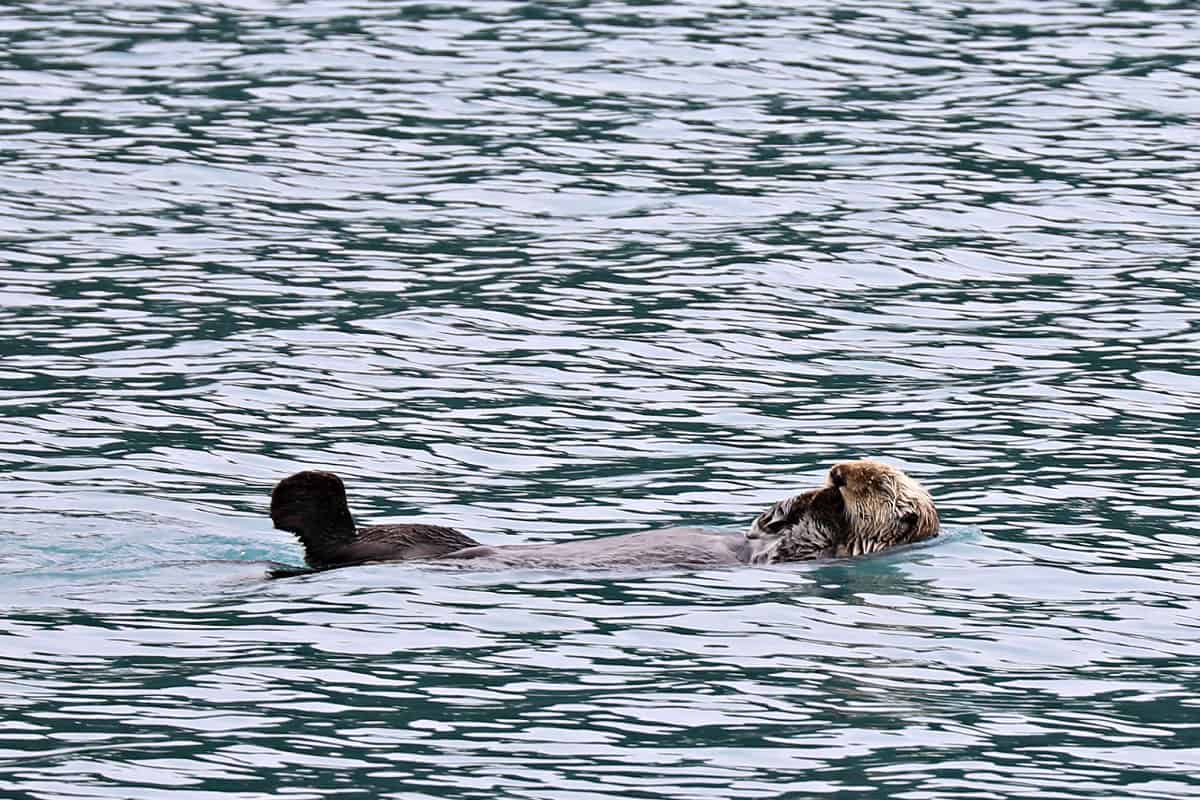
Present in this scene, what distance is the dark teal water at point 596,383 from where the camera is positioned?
5641 mm

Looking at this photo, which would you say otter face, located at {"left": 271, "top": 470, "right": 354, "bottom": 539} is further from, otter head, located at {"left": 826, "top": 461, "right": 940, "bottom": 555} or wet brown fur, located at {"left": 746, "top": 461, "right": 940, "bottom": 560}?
otter head, located at {"left": 826, "top": 461, "right": 940, "bottom": 555}

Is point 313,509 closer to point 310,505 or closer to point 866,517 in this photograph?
point 310,505

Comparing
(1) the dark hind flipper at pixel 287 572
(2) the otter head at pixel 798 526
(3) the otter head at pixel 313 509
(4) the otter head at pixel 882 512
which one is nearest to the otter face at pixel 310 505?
(3) the otter head at pixel 313 509

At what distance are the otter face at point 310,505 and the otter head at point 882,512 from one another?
1.68 m

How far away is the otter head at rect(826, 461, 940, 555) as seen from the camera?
7.43m

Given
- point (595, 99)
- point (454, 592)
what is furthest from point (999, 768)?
point (595, 99)

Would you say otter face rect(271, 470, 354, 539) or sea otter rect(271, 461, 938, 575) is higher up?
otter face rect(271, 470, 354, 539)

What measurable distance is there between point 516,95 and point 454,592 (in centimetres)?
840

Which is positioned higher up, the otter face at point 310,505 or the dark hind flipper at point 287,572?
the otter face at point 310,505

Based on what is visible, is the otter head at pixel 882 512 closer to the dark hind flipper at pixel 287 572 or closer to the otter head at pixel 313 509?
the otter head at pixel 313 509

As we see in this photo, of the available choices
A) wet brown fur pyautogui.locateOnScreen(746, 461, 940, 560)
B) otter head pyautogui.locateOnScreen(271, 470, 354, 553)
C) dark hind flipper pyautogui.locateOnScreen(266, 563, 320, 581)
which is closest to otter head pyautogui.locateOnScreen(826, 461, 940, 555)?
wet brown fur pyautogui.locateOnScreen(746, 461, 940, 560)

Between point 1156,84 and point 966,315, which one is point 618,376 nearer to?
point 966,315

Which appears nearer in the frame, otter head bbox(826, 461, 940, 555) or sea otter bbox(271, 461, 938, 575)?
sea otter bbox(271, 461, 938, 575)

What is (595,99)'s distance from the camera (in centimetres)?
1475
